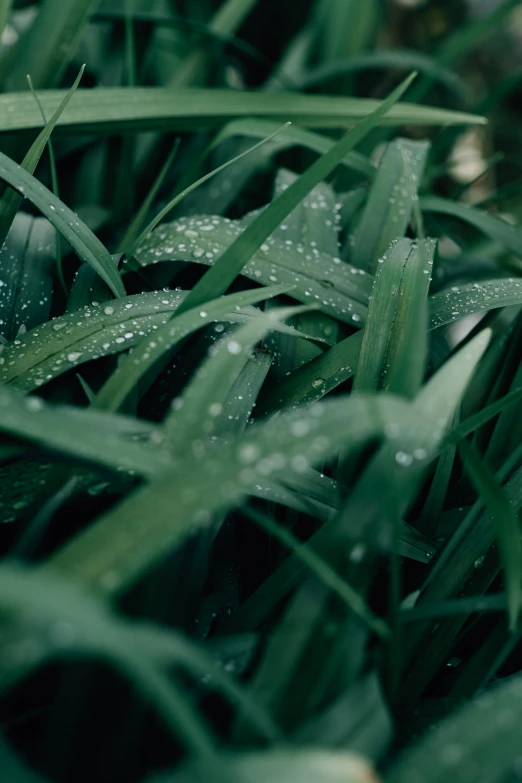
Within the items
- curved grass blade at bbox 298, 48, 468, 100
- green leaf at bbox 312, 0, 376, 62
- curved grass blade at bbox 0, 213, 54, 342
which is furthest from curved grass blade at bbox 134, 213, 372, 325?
green leaf at bbox 312, 0, 376, 62

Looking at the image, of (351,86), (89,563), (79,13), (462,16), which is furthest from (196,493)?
(462,16)

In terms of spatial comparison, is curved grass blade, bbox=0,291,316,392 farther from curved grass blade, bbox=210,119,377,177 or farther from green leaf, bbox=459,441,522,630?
curved grass blade, bbox=210,119,377,177

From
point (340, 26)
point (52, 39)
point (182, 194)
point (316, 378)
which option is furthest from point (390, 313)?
point (340, 26)

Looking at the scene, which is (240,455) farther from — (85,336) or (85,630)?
(85,336)

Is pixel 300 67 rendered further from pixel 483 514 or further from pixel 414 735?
pixel 414 735

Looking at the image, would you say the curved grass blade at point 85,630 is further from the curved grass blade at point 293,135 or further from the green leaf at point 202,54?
the green leaf at point 202,54

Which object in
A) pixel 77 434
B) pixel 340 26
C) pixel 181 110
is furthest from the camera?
pixel 340 26

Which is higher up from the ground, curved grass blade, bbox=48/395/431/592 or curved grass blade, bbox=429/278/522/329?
curved grass blade, bbox=429/278/522/329
